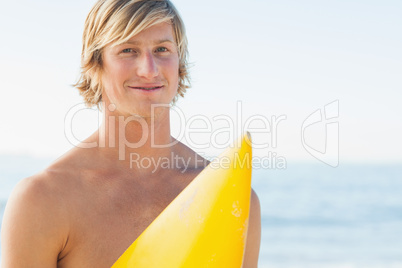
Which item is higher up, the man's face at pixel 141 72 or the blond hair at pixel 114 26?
the blond hair at pixel 114 26

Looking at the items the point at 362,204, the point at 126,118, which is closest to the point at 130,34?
the point at 126,118

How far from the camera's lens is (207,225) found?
169cm

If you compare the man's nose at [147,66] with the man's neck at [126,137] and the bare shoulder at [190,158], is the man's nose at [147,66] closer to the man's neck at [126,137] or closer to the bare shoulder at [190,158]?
the man's neck at [126,137]

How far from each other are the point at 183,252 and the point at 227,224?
18 cm

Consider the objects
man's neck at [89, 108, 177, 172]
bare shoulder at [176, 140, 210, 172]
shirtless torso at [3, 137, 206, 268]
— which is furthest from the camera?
bare shoulder at [176, 140, 210, 172]

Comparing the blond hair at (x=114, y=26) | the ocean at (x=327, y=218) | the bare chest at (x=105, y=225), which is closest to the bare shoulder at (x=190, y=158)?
the bare chest at (x=105, y=225)

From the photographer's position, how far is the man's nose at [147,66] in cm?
194

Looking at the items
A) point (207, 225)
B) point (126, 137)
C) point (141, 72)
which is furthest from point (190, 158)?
point (207, 225)

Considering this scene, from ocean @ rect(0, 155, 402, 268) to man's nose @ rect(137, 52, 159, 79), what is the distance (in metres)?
A: 8.08

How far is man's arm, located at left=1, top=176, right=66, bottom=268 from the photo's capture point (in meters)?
1.73

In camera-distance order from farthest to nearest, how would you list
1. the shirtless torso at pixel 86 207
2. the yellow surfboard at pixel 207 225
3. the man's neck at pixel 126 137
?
the man's neck at pixel 126 137 → the shirtless torso at pixel 86 207 → the yellow surfboard at pixel 207 225

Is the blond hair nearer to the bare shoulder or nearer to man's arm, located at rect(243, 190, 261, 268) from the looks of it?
the bare shoulder

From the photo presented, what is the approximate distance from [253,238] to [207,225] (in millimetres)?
521

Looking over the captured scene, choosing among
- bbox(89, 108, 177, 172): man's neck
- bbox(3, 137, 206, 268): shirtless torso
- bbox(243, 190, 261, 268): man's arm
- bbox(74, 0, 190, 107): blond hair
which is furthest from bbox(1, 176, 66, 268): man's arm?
bbox(243, 190, 261, 268): man's arm
